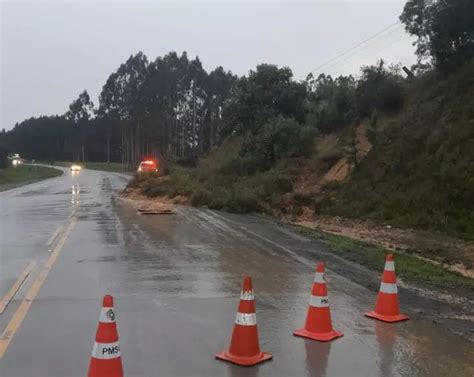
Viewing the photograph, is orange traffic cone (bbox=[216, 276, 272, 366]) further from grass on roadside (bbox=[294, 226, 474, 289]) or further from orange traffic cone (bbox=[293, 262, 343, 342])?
grass on roadside (bbox=[294, 226, 474, 289])

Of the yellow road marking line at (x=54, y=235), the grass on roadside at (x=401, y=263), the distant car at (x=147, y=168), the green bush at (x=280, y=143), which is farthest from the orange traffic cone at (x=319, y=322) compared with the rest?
the distant car at (x=147, y=168)

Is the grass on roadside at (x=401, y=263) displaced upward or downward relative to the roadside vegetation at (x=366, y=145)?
downward

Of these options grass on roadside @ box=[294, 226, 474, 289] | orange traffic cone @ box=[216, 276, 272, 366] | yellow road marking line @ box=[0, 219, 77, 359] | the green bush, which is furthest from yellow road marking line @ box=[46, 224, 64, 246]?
the green bush

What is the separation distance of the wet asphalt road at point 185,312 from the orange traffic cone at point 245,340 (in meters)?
0.13

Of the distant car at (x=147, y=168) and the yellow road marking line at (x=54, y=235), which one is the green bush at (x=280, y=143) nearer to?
the distant car at (x=147, y=168)

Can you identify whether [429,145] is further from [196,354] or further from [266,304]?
[196,354]

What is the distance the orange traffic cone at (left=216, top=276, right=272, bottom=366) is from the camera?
562 cm

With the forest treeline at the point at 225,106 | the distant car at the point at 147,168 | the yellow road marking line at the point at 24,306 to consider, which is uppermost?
the forest treeline at the point at 225,106

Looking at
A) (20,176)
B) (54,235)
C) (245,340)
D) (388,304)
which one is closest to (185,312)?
(245,340)

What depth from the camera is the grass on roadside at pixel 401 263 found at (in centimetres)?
1053

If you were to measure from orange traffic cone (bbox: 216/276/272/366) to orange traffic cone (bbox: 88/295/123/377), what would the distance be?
1.23 metres

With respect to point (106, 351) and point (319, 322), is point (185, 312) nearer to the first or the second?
point (319, 322)

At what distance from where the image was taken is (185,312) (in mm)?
7418

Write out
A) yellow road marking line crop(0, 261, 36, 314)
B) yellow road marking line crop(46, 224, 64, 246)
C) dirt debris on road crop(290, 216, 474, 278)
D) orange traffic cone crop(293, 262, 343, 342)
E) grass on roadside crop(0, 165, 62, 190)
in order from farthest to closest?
grass on roadside crop(0, 165, 62, 190) → yellow road marking line crop(46, 224, 64, 246) → dirt debris on road crop(290, 216, 474, 278) → yellow road marking line crop(0, 261, 36, 314) → orange traffic cone crop(293, 262, 343, 342)
